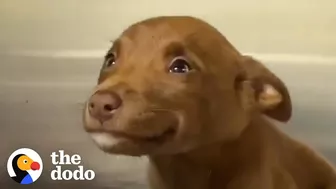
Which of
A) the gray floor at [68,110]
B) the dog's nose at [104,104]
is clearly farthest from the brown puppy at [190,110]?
the gray floor at [68,110]

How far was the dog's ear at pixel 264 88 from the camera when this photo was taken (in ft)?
2.09

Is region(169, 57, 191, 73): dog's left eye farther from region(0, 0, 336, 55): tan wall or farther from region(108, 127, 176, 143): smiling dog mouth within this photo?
region(0, 0, 336, 55): tan wall

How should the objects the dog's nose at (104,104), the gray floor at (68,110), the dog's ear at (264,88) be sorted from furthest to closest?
the gray floor at (68,110) → the dog's ear at (264,88) → the dog's nose at (104,104)

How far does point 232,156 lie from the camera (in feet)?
2.07

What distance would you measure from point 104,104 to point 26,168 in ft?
1.44

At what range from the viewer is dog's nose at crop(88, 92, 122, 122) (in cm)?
53

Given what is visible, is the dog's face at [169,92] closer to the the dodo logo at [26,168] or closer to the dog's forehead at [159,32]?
the dog's forehead at [159,32]

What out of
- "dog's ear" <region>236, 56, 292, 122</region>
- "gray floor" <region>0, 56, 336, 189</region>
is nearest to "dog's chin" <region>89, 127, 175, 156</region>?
"dog's ear" <region>236, 56, 292, 122</region>

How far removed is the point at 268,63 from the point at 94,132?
42 cm

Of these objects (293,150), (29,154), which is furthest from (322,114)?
(29,154)

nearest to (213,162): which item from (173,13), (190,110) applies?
(190,110)

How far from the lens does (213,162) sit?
24.7 inches

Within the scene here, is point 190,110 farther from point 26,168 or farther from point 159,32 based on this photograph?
point 26,168

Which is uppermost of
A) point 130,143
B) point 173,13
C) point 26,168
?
point 173,13
